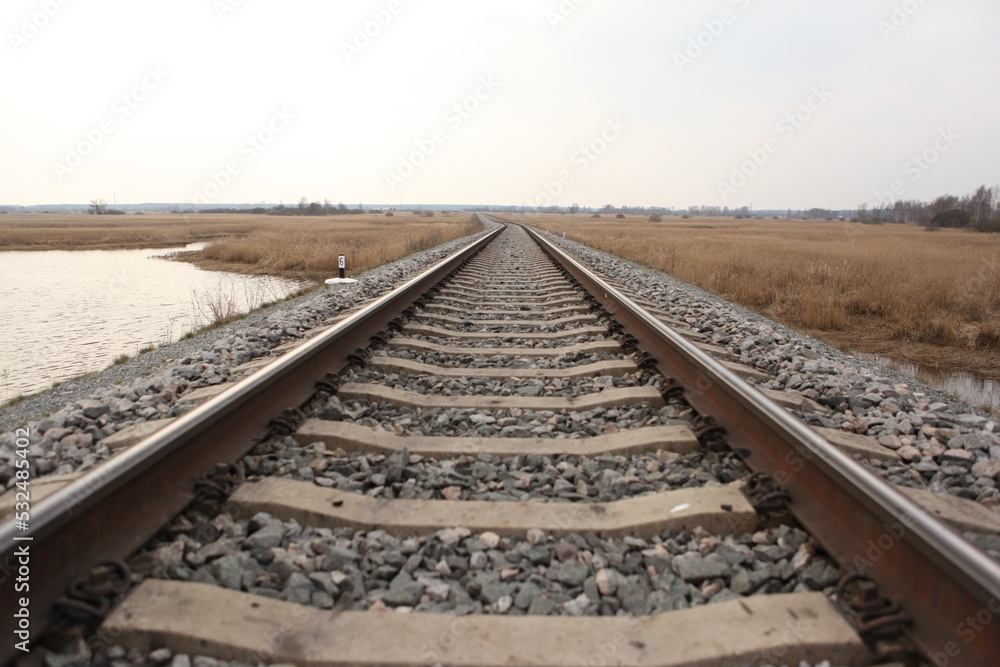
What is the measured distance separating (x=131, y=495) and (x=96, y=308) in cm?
1026

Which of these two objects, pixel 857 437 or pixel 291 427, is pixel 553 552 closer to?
pixel 291 427

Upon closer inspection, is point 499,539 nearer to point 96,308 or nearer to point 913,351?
point 913,351

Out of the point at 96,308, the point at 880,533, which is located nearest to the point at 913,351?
the point at 880,533

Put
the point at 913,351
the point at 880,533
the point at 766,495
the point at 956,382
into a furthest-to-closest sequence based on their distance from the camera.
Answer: the point at 913,351
the point at 956,382
the point at 766,495
the point at 880,533

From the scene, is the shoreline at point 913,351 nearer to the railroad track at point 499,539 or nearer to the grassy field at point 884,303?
the grassy field at point 884,303

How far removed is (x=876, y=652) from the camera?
1446 millimetres

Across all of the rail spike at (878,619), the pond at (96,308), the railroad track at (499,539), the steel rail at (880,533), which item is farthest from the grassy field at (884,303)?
the pond at (96,308)

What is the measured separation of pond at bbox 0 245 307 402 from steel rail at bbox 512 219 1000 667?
5847 millimetres

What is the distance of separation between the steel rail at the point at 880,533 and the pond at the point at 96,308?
5847 millimetres

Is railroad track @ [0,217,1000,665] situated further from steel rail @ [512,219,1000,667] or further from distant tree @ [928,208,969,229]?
distant tree @ [928,208,969,229]

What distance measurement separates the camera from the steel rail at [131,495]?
1.48 metres

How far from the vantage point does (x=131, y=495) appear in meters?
1.90

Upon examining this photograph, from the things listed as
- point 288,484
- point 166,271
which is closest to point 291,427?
point 288,484

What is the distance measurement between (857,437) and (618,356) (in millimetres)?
1649
